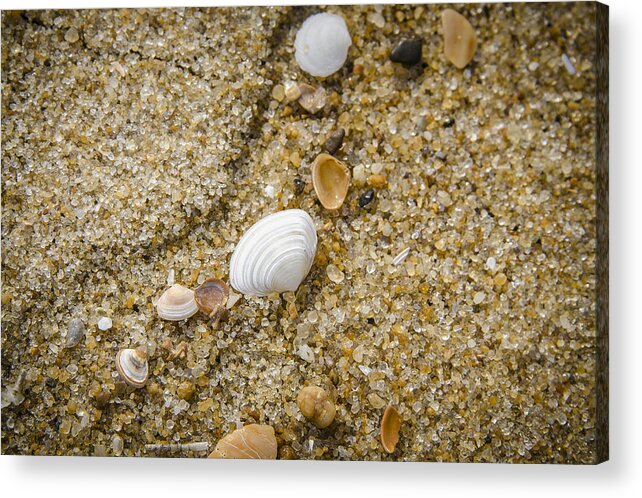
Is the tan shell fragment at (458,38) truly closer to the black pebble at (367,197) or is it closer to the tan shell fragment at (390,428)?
the black pebble at (367,197)

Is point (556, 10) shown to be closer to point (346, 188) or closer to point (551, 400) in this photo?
point (346, 188)

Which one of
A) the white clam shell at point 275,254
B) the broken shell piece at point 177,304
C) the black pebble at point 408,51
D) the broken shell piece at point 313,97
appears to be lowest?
the broken shell piece at point 177,304

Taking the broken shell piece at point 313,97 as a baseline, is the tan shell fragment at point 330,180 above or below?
below

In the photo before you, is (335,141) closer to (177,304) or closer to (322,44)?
(322,44)

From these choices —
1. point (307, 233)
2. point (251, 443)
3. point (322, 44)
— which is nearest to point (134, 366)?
point (251, 443)

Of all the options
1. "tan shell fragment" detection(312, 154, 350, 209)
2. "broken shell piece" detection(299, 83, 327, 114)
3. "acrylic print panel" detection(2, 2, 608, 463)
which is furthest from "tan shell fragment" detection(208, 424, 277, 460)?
"broken shell piece" detection(299, 83, 327, 114)

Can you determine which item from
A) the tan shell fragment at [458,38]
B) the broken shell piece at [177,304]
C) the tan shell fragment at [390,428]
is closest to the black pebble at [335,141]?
the tan shell fragment at [458,38]
